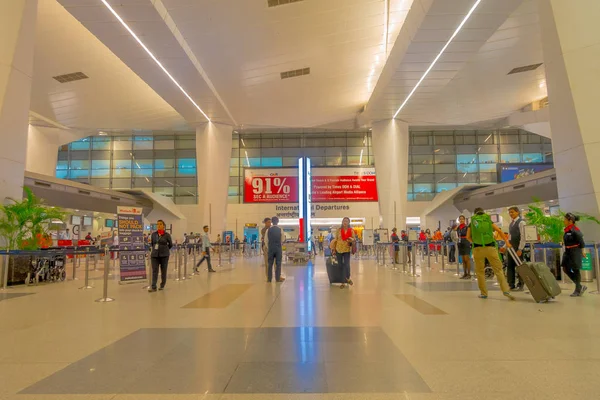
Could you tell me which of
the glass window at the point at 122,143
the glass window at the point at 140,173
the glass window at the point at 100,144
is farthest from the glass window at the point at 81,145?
the glass window at the point at 140,173

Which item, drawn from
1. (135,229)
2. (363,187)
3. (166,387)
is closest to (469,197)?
(363,187)

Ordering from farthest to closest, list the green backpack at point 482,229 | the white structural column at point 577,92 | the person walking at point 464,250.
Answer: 1. the person walking at point 464,250
2. the white structural column at point 577,92
3. the green backpack at point 482,229

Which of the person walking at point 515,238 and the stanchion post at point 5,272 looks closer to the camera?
the person walking at point 515,238

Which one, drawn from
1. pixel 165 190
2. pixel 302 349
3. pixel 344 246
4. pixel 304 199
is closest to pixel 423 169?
pixel 304 199

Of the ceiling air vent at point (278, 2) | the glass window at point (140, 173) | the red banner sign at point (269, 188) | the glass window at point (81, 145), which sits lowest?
the red banner sign at point (269, 188)

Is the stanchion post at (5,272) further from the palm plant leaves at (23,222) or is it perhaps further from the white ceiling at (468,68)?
the white ceiling at (468,68)

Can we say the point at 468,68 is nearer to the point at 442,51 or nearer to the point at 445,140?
the point at 442,51

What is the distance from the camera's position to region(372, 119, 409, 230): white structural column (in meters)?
25.3

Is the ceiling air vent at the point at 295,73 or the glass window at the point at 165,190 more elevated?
the ceiling air vent at the point at 295,73

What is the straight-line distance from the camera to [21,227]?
9.34 meters

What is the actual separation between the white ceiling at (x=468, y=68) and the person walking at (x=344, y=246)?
796 cm

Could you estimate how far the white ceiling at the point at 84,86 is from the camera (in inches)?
605

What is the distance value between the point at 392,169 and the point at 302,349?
22739 mm

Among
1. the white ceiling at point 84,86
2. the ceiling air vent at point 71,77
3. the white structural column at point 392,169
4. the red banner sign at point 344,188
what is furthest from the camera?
the red banner sign at point 344,188
